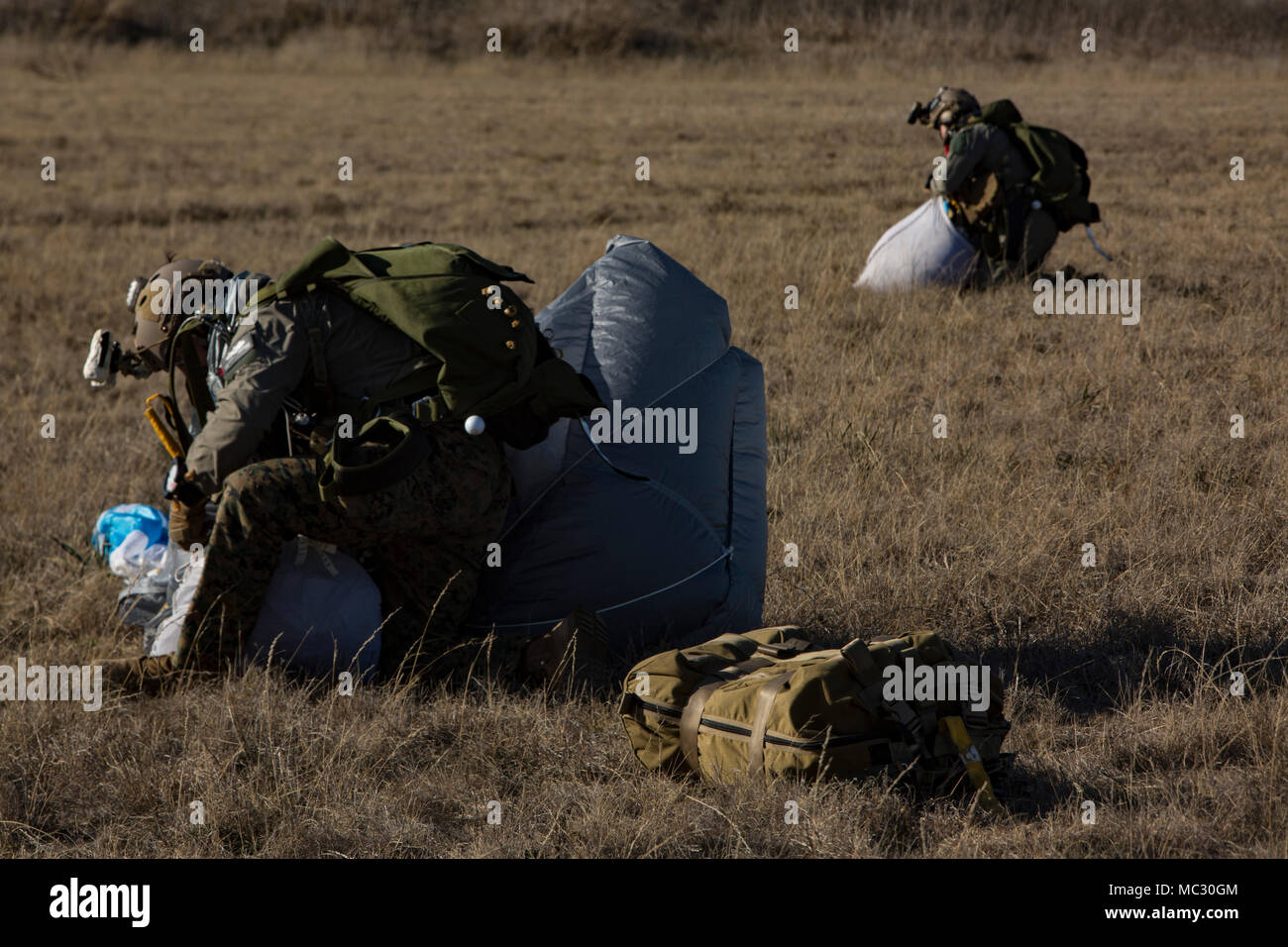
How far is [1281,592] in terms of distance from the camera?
398cm

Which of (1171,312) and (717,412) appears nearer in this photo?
(717,412)

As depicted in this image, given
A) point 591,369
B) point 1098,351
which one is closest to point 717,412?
point 591,369

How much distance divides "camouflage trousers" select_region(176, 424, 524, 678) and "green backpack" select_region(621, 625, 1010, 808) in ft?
2.68

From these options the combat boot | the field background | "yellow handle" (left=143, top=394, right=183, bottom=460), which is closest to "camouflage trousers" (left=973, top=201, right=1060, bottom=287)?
the field background

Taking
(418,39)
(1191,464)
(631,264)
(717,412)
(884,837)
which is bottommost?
(884,837)

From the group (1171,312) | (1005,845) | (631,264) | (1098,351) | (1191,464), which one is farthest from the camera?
(1171,312)

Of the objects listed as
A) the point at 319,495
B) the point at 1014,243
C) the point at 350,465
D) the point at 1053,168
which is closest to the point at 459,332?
the point at 350,465

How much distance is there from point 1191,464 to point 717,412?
206 centimetres

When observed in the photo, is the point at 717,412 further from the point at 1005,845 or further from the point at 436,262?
the point at 1005,845

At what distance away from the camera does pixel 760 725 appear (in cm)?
291

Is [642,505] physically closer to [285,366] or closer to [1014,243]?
[285,366]

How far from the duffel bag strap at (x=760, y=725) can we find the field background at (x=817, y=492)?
9cm

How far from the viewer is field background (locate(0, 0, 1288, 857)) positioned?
9.65ft

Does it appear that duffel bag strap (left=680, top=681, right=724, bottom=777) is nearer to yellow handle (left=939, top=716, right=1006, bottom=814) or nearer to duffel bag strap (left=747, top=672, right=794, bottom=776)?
duffel bag strap (left=747, top=672, right=794, bottom=776)
